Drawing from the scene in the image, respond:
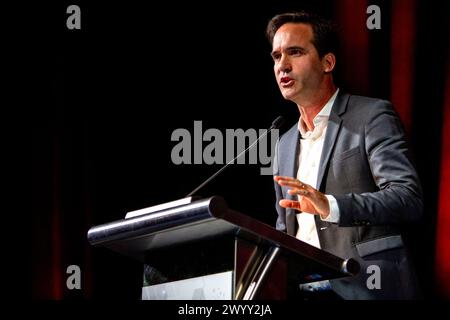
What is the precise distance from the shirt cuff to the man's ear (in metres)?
1.03

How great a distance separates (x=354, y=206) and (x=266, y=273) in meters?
0.42

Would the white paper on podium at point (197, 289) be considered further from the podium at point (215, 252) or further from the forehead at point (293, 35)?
the forehead at point (293, 35)

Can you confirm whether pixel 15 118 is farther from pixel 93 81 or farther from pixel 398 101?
pixel 398 101

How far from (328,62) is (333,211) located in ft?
3.61

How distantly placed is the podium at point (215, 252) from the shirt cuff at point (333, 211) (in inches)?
5.9

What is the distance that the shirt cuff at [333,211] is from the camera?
6.20 feet

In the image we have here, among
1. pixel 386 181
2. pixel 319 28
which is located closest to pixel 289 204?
pixel 386 181

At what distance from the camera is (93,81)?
137 inches

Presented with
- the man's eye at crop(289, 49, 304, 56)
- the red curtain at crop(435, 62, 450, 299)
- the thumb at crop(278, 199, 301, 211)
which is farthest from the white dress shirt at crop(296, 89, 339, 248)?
the thumb at crop(278, 199, 301, 211)

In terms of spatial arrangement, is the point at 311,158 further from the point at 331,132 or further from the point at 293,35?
the point at 293,35

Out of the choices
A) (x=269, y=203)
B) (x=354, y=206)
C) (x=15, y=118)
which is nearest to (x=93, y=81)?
(x=15, y=118)

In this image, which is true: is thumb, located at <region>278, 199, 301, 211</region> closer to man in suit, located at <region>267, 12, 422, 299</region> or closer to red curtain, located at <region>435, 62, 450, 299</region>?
man in suit, located at <region>267, 12, 422, 299</region>

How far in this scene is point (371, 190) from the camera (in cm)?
237

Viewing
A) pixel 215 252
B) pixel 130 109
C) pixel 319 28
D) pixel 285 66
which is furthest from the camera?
pixel 130 109
